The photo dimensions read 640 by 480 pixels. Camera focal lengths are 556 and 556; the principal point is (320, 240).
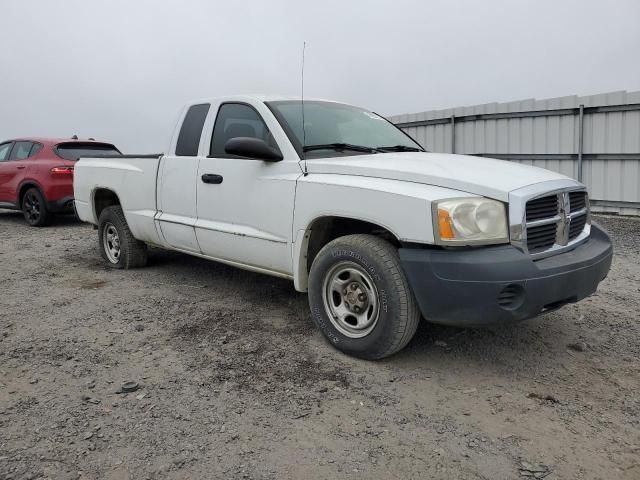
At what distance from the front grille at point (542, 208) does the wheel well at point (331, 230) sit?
0.91 m

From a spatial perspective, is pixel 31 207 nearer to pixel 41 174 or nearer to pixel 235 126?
pixel 41 174

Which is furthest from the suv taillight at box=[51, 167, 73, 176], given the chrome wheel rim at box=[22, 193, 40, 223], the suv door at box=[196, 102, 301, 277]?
the suv door at box=[196, 102, 301, 277]

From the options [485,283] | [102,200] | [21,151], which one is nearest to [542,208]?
[485,283]

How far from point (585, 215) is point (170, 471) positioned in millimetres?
3216

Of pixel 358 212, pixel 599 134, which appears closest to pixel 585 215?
pixel 358 212

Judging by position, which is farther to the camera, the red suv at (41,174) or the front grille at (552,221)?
the red suv at (41,174)

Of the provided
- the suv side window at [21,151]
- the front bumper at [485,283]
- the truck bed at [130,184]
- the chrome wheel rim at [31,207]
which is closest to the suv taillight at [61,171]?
the chrome wheel rim at [31,207]

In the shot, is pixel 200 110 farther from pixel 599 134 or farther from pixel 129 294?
pixel 599 134

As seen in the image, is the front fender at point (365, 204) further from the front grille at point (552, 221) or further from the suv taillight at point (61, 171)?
the suv taillight at point (61, 171)

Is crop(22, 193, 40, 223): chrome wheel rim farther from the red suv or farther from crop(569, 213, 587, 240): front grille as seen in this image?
crop(569, 213, 587, 240): front grille

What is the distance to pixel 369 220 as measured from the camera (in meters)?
3.45

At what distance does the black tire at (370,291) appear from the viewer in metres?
3.33

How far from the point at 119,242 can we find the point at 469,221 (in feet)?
14.6

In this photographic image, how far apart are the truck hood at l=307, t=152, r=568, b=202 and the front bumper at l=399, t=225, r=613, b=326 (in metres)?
0.38
